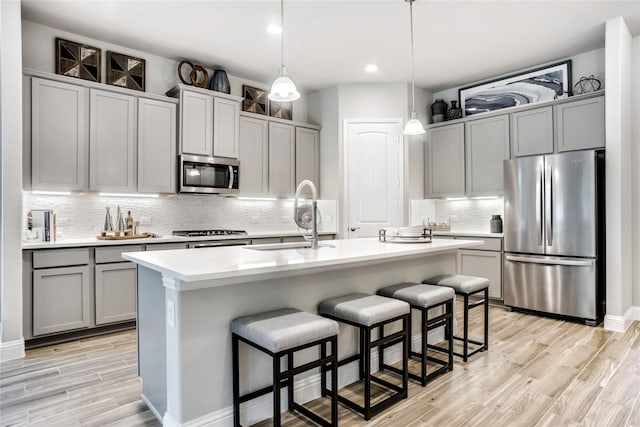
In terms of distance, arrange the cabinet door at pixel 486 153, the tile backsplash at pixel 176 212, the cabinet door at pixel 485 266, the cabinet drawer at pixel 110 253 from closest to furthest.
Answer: the cabinet drawer at pixel 110 253
the tile backsplash at pixel 176 212
the cabinet door at pixel 485 266
the cabinet door at pixel 486 153

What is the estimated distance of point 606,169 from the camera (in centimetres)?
374

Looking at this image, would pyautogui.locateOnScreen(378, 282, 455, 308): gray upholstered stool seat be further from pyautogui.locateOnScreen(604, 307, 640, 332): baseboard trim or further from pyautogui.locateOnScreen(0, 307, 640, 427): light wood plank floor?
pyautogui.locateOnScreen(604, 307, 640, 332): baseboard trim

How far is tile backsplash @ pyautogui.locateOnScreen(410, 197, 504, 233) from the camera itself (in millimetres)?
5336

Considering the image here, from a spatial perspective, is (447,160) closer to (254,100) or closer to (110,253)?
(254,100)

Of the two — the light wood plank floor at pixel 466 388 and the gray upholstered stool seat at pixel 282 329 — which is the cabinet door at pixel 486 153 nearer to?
the light wood plank floor at pixel 466 388

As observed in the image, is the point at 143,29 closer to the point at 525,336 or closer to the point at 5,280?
the point at 5,280

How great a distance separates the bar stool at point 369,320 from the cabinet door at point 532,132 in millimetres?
3287

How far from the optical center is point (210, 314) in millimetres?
1919

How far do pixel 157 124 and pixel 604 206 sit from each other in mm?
4826

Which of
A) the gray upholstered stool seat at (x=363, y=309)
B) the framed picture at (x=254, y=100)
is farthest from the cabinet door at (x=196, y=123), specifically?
the gray upholstered stool seat at (x=363, y=309)

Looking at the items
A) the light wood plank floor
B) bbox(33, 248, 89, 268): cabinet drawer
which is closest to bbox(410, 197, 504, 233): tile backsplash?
the light wood plank floor

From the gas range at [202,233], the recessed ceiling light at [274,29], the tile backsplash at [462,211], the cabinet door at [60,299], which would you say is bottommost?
the cabinet door at [60,299]

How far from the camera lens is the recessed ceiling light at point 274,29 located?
3730 mm

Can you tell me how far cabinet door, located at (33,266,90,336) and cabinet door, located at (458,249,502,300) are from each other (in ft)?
14.3
